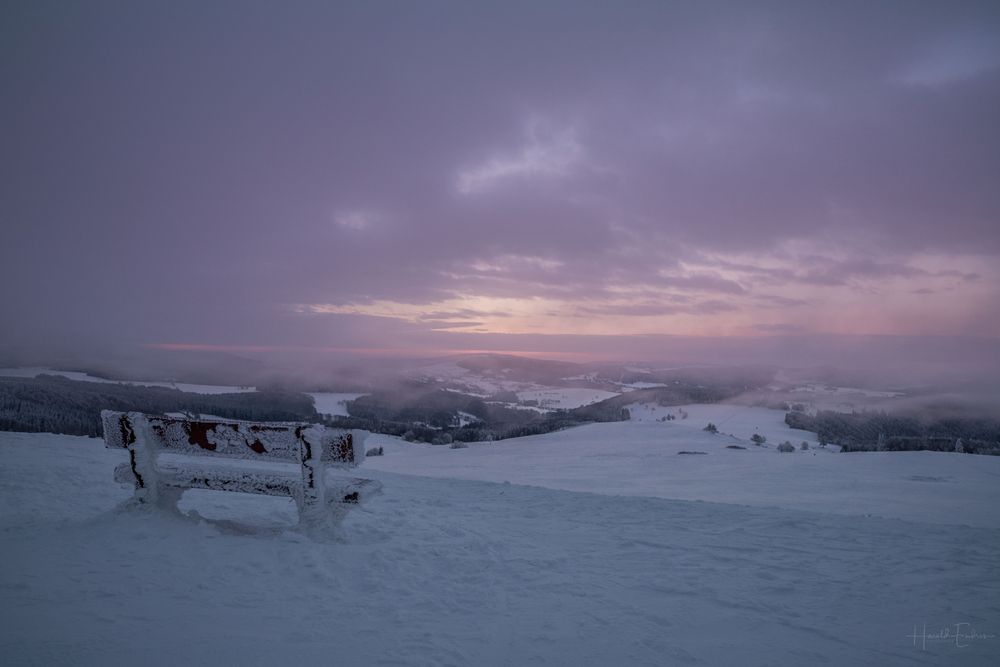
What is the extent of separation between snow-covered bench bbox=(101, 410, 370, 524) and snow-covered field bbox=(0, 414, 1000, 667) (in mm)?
423

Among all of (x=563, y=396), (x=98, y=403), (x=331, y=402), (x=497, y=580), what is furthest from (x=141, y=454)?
(x=563, y=396)

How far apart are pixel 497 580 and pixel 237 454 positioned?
11.0 ft

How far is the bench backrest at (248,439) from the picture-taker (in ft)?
18.7

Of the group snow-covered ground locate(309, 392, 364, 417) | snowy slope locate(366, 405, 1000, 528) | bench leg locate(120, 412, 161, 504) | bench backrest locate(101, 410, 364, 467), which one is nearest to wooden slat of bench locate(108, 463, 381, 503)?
bench leg locate(120, 412, 161, 504)

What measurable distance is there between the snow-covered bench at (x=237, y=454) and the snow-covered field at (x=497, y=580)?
42 cm

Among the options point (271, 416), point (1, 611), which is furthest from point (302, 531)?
point (271, 416)

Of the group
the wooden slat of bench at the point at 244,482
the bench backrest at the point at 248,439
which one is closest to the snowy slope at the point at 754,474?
the wooden slat of bench at the point at 244,482

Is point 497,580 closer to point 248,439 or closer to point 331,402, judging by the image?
point 248,439

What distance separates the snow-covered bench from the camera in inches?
225

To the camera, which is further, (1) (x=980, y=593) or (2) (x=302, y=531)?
(2) (x=302, y=531)

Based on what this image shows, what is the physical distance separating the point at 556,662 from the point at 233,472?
4.48 m

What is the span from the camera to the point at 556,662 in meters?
3.58

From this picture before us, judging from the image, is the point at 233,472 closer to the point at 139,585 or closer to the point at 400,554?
the point at 139,585

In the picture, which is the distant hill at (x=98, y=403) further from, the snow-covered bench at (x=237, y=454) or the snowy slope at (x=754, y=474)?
the snowy slope at (x=754, y=474)
